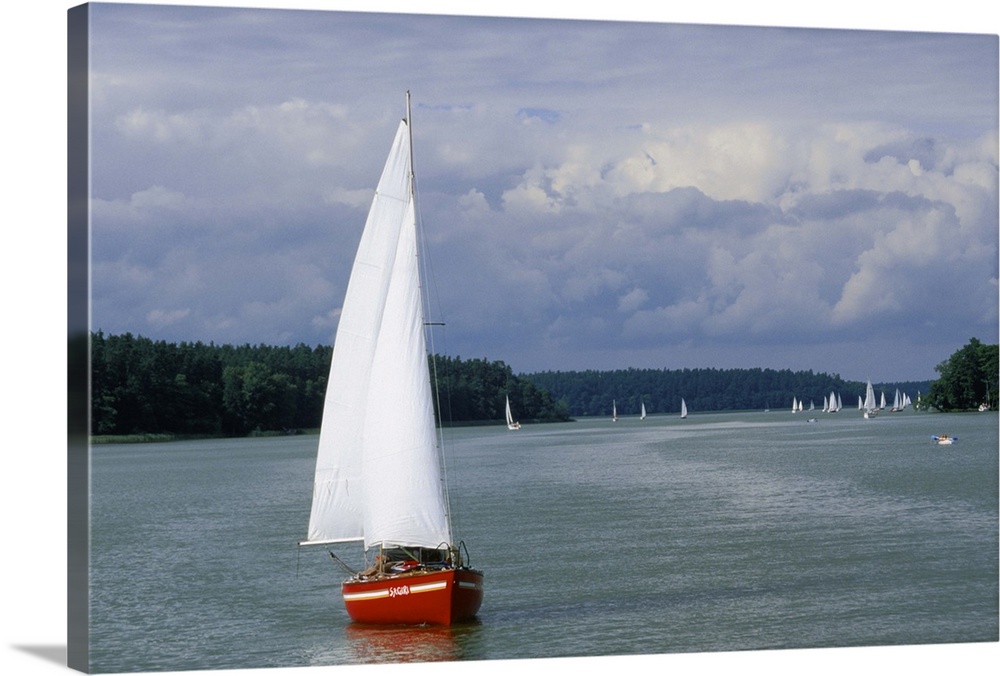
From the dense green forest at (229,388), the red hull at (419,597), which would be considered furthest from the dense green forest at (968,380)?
the dense green forest at (229,388)

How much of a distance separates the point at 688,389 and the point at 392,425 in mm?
36828

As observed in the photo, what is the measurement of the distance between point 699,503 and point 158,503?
1237 cm

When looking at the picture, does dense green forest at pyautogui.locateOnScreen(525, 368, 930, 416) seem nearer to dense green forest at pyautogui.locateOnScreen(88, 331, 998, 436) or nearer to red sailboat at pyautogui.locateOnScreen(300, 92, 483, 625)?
dense green forest at pyautogui.locateOnScreen(88, 331, 998, 436)

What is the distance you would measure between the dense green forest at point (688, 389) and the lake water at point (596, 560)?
7.36ft

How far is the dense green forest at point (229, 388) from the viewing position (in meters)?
31.8

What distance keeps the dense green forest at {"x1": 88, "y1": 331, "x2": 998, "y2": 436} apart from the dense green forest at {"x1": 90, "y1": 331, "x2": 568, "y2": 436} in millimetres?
51

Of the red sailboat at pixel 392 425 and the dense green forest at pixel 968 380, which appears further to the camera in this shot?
the dense green forest at pixel 968 380

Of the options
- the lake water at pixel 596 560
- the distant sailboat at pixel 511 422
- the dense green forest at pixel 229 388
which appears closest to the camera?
the lake water at pixel 596 560

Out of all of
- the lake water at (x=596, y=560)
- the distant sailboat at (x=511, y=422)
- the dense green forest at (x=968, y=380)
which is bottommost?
the lake water at (x=596, y=560)

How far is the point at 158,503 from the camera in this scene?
1341 inches

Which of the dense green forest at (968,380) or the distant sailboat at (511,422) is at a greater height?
the dense green forest at (968,380)

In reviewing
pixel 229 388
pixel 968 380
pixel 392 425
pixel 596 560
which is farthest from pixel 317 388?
pixel 392 425

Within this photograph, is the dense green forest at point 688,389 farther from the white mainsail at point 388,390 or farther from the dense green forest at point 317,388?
the white mainsail at point 388,390

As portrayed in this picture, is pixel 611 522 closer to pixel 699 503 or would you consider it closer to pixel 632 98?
pixel 699 503
